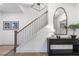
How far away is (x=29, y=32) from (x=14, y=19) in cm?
27

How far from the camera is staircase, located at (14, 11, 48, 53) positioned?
4.70ft

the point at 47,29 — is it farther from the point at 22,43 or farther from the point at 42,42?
the point at 22,43

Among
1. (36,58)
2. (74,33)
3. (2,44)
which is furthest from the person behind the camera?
(74,33)

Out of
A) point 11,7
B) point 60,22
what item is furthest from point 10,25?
point 60,22

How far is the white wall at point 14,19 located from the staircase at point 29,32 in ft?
0.17

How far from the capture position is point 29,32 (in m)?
1.51

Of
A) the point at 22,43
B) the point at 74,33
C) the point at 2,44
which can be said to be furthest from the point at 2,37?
the point at 74,33

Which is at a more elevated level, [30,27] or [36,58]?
[30,27]

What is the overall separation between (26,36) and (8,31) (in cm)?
25

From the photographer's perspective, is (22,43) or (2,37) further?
(22,43)

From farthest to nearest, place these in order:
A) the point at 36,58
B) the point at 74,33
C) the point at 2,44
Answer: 1. the point at 74,33
2. the point at 2,44
3. the point at 36,58

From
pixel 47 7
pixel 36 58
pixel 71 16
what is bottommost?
pixel 36 58

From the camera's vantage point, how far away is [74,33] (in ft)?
4.77

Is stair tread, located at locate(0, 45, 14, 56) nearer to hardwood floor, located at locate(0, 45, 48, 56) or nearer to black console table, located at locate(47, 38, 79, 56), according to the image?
hardwood floor, located at locate(0, 45, 48, 56)
